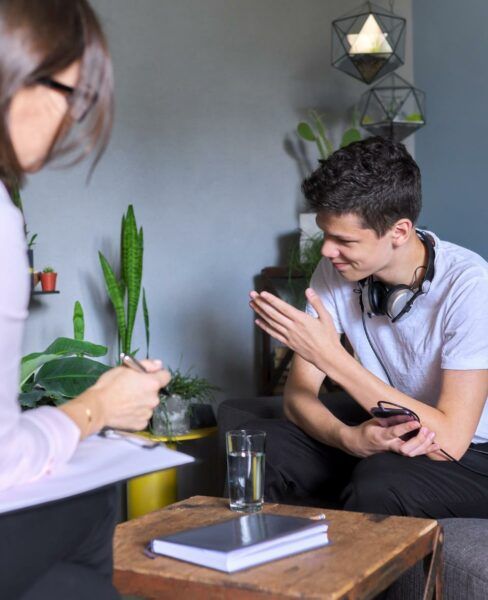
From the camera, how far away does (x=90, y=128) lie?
40.1 inches

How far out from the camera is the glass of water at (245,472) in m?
1.68

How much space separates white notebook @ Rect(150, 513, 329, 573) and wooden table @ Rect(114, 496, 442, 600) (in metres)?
0.01

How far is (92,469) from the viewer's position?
3.39ft

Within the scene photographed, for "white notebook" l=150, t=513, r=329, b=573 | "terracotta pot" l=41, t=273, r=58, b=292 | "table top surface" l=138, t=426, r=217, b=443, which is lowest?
"table top surface" l=138, t=426, r=217, b=443

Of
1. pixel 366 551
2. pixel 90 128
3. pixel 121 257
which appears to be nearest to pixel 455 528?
pixel 366 551

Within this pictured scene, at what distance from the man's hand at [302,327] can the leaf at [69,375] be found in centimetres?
77

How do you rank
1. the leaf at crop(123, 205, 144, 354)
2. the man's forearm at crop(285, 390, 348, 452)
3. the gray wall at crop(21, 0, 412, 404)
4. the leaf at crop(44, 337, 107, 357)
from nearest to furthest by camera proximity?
the man's forearm at crop(285, 390, 348, 452), the leaf at crop(44, 337, 107, 357), the leaf at crop(123, 205, 144, 354), the gray wall at crop(21, 0, 412, 404)

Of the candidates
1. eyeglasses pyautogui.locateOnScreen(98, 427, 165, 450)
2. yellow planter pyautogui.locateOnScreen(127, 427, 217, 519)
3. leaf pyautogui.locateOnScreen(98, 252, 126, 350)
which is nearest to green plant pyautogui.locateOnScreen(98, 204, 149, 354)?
leaf pyautogui.locateOnScreen(98, 252, 126, 350)

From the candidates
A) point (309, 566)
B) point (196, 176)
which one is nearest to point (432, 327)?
point (309, 566)

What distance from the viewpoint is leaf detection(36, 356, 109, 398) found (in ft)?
8.54

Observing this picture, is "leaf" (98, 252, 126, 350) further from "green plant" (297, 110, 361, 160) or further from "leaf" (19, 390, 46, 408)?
"green plant" (297, 110, 361, 160)

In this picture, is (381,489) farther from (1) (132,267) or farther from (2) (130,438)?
(1) (132,267)

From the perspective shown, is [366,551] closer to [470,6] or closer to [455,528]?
[455,528]

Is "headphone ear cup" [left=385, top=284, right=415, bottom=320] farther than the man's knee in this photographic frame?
Yes
